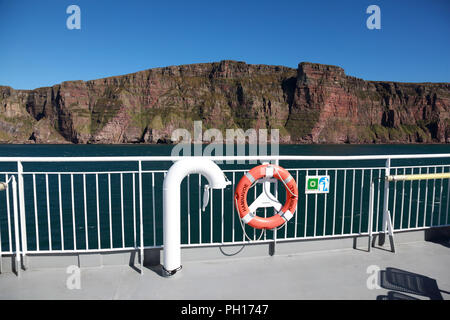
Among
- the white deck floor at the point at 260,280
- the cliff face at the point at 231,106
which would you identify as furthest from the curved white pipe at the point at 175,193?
the cliff face at the point at 231,106

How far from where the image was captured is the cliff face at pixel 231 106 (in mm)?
113938

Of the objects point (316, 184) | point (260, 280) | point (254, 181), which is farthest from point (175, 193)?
point (316, 184)

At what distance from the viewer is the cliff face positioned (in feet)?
374

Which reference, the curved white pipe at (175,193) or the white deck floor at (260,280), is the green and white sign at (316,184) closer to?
the white deck floor at (260,280)

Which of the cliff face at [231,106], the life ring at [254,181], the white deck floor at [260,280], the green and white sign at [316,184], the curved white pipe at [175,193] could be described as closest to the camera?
the white deck floor at [260,280]

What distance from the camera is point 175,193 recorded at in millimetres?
2369

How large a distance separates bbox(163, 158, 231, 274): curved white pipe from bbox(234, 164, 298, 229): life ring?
26 centimetres

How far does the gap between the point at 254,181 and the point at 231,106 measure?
12220 centimetres

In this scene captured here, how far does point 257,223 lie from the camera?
2764mm

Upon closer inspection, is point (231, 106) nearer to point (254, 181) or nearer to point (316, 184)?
point (316, 184)

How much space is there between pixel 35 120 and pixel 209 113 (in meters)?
77.9

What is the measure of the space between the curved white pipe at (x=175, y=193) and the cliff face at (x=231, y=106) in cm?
10965

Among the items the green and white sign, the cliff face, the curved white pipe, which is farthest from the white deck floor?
the cliff face
